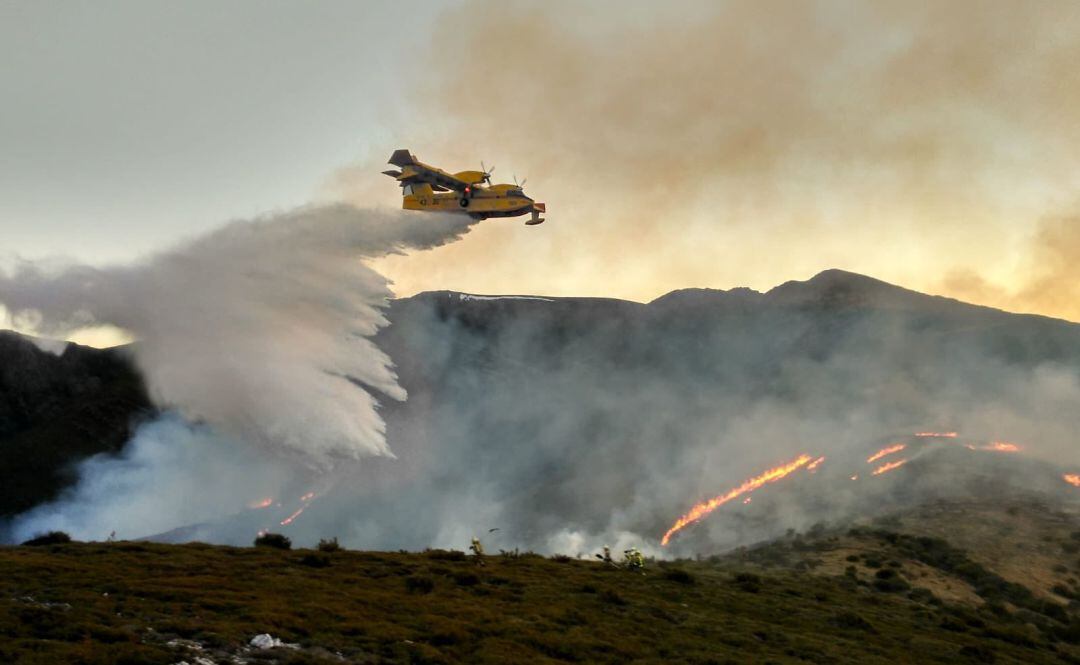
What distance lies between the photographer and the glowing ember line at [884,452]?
4561 inches

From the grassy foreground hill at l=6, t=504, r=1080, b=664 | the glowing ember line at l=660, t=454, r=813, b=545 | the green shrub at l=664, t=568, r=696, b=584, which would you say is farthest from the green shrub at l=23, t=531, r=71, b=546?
the glowing ember line at l=660, t=454, r=813, b=545

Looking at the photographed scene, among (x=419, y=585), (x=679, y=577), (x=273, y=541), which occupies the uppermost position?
(x=273, y=541)

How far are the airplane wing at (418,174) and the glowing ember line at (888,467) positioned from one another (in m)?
74.4

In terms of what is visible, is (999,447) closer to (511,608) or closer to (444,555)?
(444,555)

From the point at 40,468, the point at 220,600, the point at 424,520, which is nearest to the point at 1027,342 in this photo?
the point at 424,520

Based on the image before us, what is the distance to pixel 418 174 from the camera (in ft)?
252

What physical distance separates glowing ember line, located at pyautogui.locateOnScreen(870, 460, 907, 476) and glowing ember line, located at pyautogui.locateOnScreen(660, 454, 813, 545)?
68.0 feet

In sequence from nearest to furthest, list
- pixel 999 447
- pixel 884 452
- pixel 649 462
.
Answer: pixel 999 447, pixel 884 452, pixel 649 462

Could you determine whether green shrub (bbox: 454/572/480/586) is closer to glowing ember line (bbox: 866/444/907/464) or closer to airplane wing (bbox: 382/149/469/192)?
airplane wing (bbox: 382/149/469/192)

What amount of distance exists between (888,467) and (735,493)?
27.8 m

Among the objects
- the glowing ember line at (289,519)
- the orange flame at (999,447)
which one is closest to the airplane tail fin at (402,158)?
the orange flame at (999,447)

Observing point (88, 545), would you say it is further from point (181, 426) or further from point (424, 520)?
point (181, 426)

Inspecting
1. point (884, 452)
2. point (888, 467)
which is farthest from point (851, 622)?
point (884, 452)

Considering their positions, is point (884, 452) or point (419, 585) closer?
point (419, 585)
